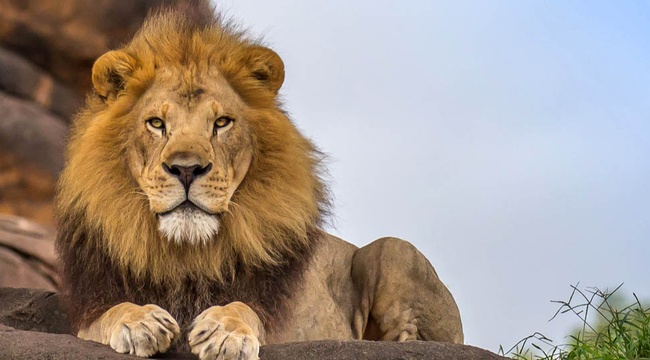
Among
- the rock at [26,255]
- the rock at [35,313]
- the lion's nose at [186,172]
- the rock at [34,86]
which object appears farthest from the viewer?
the rock at [34,86]

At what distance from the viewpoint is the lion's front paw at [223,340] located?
2852mm

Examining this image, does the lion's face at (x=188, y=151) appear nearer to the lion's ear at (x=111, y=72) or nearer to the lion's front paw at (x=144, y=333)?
the lion's ear at (x=111, y=72)

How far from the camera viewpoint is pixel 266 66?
12.1 feet

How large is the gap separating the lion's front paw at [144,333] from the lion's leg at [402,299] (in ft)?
6.67

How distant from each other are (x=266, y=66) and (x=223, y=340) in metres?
1.26

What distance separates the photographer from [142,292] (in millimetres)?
3477

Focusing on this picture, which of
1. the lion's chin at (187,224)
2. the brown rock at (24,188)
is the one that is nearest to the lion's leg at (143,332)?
the lion's chin at (187,224)

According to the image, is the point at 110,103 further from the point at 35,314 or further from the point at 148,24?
the point at 35,314

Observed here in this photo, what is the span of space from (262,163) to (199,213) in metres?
0.39

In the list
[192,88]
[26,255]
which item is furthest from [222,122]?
[26,255]

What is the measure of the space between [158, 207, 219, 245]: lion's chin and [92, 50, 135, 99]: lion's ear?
2.22 feet

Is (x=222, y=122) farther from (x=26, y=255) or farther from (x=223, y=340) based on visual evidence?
(x=26, y=255)

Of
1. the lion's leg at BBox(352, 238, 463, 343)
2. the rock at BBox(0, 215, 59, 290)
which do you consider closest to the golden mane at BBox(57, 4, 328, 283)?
the lion's leg at BBox(352, 238, 463, 343)

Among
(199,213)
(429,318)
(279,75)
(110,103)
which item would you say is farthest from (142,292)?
(429,318)
